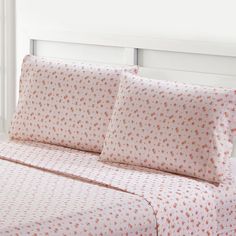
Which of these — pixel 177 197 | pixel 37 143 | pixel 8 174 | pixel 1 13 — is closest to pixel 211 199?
pixel 177 197

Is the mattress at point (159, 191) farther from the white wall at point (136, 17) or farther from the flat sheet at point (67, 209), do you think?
the white wall at point (136, 17)

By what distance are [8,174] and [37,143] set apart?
560mm

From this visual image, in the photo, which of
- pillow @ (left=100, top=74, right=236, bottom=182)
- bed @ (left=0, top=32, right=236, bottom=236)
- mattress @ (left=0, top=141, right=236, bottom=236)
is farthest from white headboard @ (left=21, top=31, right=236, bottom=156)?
mattress @ (left=0, top=141, right=236, bottom=236)

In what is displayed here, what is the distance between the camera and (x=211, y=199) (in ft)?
8.79

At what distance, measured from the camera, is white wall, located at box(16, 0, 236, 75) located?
324 centimetres

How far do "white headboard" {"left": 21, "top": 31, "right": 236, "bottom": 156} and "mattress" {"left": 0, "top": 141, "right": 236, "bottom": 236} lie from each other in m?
0.57

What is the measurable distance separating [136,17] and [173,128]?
902 millimetres

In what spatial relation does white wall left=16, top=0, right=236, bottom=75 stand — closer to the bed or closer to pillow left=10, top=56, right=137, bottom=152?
the bed

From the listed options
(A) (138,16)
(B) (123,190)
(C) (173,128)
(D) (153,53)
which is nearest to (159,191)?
(B) (123,190)

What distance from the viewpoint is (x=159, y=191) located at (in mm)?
2604

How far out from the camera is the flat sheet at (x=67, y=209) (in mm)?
2246

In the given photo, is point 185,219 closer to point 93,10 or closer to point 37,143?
point 37,143

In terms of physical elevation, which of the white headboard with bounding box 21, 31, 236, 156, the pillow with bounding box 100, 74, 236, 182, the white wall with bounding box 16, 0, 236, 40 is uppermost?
the white wall with bounding box 16, 0, 236, 40

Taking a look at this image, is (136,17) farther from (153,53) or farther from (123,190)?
(123,190)
